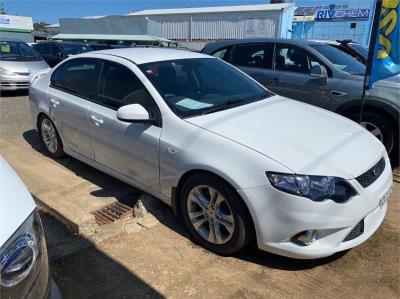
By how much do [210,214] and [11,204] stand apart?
1783 mm

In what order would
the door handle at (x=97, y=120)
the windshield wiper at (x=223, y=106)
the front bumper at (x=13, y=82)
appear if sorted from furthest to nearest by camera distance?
the front bumper at (x=13, y=82), the door handle at (x=97, y=120), the windshield wiper at (x=223, y=106)

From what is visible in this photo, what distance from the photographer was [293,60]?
20.4ft

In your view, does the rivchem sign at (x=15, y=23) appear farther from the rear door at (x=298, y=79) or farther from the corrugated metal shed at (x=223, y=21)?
the rear door at (x=298, y=79)

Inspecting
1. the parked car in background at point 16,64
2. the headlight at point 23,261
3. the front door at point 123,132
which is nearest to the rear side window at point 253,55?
the front door at point 123,132

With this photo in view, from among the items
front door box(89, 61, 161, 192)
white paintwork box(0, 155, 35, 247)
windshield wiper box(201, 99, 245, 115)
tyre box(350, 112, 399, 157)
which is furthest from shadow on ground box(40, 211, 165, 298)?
tyre box(350, 112, 399, 157)

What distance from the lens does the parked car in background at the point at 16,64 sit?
1053 centimetres

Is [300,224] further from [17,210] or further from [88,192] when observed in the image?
[88,192]

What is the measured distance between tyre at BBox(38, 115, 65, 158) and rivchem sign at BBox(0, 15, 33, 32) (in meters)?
35.0

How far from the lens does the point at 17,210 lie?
1.63 metres

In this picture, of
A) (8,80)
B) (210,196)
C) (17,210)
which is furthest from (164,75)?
(8,80)

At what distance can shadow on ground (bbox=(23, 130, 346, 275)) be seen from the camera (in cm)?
310

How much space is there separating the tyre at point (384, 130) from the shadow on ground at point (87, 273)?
3.94 m

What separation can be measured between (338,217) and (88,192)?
2698 millimetres

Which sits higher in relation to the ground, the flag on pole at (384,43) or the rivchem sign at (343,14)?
the rivchem sign at (343,14)
